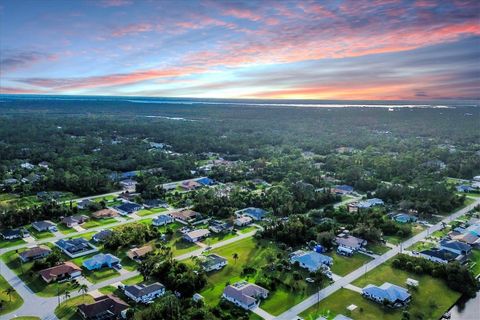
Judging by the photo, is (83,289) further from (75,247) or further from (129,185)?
(129,185)

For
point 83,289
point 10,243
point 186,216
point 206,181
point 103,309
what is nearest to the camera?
point 103,309

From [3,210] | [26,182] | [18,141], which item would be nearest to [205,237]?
[3,210]

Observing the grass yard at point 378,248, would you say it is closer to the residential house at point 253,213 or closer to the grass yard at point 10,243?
the residential house at point 253,213

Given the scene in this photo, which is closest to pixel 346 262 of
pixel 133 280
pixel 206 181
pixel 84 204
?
pixel 133 280

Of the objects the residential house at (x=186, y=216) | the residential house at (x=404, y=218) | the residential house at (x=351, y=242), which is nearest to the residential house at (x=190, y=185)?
the residential house at (x=186, y=216)

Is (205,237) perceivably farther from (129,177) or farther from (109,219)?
(129,177)
